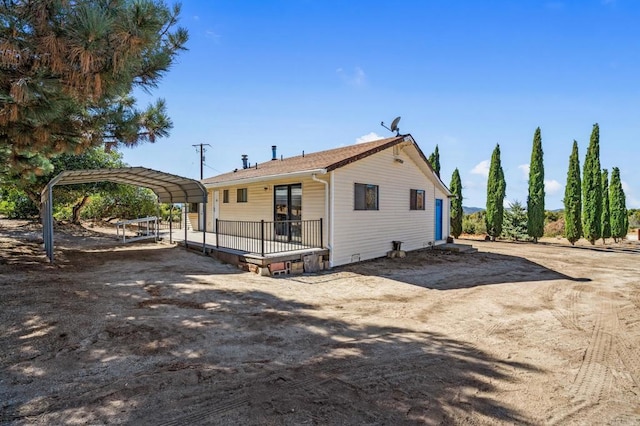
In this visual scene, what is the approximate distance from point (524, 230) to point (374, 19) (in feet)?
51.5

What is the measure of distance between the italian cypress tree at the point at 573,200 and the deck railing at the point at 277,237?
51.1 ft

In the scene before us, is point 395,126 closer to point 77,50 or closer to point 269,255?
point 269,255

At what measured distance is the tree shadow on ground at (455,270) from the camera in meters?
8.23

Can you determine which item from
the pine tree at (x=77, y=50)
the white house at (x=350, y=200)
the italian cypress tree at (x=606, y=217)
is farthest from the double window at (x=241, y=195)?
the italian cypress tree at (x=606, y=217)

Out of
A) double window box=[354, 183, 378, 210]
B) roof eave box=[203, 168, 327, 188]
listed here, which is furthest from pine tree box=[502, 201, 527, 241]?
roof eave box=[203, 168, 327, 188]

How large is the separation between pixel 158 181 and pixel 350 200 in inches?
276

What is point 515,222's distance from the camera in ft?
65.1

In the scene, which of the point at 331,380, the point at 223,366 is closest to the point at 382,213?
the point at 331,380

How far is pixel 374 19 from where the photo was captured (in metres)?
9.89

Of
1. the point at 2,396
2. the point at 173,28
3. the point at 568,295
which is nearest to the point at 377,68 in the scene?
the point at 173,28

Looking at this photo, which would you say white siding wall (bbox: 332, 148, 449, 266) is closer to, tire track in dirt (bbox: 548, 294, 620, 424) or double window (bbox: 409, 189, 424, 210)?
double window (bbox: 409, 189, 424, 210)

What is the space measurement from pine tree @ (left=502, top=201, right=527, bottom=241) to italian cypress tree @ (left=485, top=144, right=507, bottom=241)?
0.88m

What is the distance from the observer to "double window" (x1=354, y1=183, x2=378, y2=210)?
1052 centimetres

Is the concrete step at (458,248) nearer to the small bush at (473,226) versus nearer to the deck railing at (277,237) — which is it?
the deck railing at (277,237)
